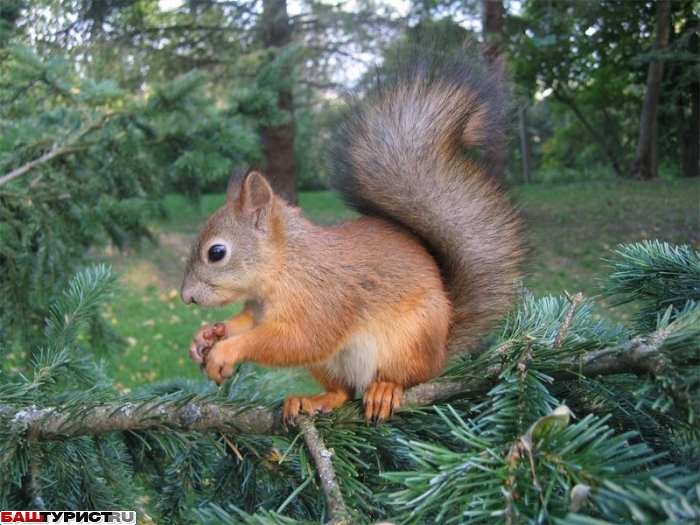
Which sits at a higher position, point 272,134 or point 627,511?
point 272,134

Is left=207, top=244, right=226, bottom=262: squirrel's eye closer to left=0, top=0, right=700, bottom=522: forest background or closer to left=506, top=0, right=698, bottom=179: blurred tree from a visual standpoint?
left=0, top=0, right=700, bottom=522: forest background

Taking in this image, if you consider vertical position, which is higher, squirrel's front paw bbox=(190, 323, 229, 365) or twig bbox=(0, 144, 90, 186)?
twig bbox=(0, 144, 90, 186)

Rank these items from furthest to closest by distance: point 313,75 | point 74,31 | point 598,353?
point 313,75, point 74,31, point 598,353

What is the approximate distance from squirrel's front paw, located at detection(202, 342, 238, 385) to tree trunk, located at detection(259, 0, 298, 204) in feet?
15.2

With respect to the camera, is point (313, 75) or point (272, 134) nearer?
point (272, 134)

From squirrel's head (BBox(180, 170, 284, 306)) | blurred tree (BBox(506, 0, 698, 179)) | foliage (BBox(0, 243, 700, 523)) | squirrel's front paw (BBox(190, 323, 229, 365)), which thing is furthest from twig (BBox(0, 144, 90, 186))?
blurred tree (BBox(506, 0, 698, 179))

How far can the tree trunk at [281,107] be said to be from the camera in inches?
234

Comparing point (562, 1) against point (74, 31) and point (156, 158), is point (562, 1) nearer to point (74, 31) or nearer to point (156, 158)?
point (74, 31)

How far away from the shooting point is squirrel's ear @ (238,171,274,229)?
4.04 ft

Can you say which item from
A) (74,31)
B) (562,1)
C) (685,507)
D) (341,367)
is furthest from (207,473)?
(562,1)

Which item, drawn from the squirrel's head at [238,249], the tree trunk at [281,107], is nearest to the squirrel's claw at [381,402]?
the squirrel's head at [238,249]

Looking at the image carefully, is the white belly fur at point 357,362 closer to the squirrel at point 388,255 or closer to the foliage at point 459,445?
the squirrel at point 388,255

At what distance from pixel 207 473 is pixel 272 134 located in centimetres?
534

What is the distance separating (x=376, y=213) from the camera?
1.26 m
